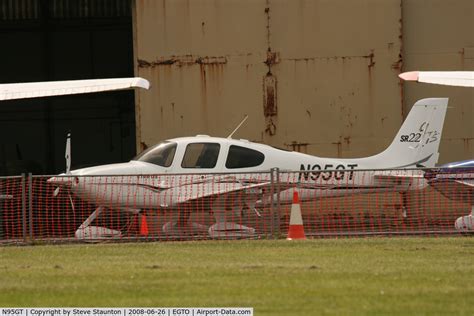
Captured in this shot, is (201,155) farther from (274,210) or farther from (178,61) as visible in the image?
(178,61)

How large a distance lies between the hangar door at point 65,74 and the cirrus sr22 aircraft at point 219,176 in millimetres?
17871

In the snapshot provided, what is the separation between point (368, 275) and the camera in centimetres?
1059

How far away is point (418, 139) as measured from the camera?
20.0 meters

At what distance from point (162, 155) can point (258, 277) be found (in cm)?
838

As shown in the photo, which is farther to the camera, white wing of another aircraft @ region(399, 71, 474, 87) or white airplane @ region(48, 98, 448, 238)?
white airplane @ region(48, 98, 448, 238)

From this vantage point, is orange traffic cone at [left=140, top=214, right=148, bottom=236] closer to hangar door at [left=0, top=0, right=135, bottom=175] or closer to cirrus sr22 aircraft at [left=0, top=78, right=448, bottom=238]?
cirrus sr22 aircraft at [left=0, top=78, right=448, bottom=238]

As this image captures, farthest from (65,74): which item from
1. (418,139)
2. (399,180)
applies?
(399,180)

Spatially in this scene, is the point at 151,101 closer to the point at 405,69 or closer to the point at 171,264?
the point at 405,69

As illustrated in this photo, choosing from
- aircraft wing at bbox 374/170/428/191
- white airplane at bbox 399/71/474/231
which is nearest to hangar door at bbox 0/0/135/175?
aircraft wing at bbox 374/170/428/191

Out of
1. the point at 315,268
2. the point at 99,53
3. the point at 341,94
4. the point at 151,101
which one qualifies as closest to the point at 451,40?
the point at 341,94

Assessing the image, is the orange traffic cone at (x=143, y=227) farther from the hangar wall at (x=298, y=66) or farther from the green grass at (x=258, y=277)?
the hangar wall at (x=298, y=66)

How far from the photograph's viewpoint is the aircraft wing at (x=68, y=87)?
15.4 metres

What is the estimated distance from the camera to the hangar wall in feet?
71.4

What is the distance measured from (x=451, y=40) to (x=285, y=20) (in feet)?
11.9
